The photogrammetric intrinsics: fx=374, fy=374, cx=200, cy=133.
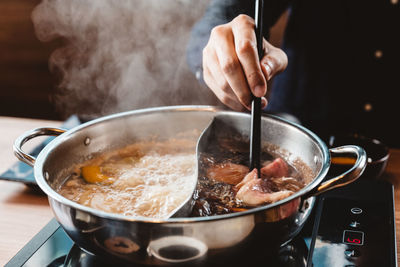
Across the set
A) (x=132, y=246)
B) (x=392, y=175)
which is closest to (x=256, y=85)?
(x=132, y=246)

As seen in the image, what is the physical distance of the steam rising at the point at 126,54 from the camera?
11.7ft

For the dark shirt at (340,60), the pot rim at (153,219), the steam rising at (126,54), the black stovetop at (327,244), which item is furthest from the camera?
the steam rising at (126,54)

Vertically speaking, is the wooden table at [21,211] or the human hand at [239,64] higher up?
the human hand at [239,64]

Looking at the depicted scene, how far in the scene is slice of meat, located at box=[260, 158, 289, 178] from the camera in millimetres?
1282

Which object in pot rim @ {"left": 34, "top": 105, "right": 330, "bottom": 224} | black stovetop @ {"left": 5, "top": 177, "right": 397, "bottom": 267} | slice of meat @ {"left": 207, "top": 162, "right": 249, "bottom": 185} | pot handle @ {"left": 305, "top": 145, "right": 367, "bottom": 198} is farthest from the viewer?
slice of meat @ {"left": 207, "top": 162, "right": 249, "bottom": 185}

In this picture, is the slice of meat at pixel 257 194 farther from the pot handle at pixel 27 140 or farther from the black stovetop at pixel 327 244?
the pot handle at pixel 27 140

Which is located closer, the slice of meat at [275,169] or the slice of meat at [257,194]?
Answer: the slice of meat at [257,194]

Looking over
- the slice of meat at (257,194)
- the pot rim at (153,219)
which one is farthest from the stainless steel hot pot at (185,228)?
the slice of meat at (257,194)

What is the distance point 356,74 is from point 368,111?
23 cm

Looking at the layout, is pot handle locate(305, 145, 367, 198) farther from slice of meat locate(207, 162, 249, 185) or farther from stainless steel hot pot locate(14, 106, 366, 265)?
slice of meat locate(207, 162, 249, 185)

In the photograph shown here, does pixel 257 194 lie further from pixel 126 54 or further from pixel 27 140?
pixel 126 54

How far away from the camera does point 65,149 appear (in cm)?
127

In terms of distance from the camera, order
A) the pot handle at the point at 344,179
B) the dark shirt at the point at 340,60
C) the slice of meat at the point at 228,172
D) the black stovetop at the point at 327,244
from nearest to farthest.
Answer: the pot handle at the point at 344,179
the black stovetop at the point at 327,244
the slice of meat at the point at 228,172
the dark shirt at the point at 340,60

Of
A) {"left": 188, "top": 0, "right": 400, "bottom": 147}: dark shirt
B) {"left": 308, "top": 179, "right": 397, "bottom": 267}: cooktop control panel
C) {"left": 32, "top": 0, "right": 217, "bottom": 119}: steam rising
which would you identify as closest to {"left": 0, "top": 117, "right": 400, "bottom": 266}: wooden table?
{"left": 308, "top": 179, "right": 397, "bottom": 267}: cooktop control panel
